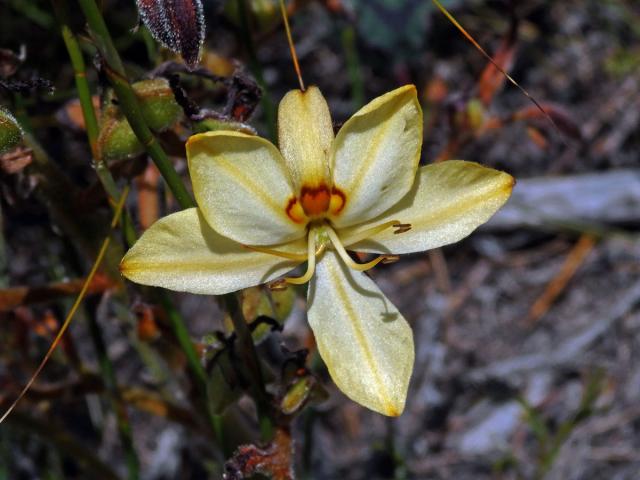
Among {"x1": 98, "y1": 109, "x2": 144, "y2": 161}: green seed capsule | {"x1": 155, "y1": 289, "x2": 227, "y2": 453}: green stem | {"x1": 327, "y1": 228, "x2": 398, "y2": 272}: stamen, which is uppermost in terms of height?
{"x1": 98, "y1": 109, "x2": 144, "y2": 161}: green seed capsule

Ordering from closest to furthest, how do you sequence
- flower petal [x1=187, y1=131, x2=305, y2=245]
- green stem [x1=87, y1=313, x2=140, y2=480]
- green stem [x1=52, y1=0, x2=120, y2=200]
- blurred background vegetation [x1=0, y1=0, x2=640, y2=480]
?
flower petal [x1=187, y1=131, x2=305, y2=245], green stem [x1=52, y1=0, x2=120, y2=200], green stem [x1=87, y1=313, x2=140, y2=480], blurred background vegetation [x1=0, y1=0, x2=640, y2=480]

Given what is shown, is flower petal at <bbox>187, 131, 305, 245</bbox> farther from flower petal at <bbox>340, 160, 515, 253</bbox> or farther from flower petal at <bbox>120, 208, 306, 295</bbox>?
flower petal at <bbox>340, 160, 515, 253</bbox>

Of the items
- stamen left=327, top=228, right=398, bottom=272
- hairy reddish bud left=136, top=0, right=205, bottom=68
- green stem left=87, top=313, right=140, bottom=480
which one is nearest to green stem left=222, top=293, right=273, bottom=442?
stamen left=327, top=228, right=398, bottom=272

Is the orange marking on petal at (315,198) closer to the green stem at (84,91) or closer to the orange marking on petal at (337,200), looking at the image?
the orange marking on petal at (337,200)

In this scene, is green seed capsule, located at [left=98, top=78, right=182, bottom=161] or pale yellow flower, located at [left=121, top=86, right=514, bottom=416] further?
green seed capsule, located at [left=98, top=78, right=182, bottom=161]

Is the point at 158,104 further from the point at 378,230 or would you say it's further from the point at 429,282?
the point at 429,282

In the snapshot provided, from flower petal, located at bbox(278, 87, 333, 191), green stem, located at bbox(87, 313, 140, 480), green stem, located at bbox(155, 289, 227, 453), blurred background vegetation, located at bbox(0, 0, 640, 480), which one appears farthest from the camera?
blurred background vegetation, located at bbox(0, 0, 640, 480)

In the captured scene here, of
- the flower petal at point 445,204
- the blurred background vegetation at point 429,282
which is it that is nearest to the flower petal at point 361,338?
the flower petal at point 445,204

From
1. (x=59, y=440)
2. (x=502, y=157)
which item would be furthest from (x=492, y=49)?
(x=59, y=440)
